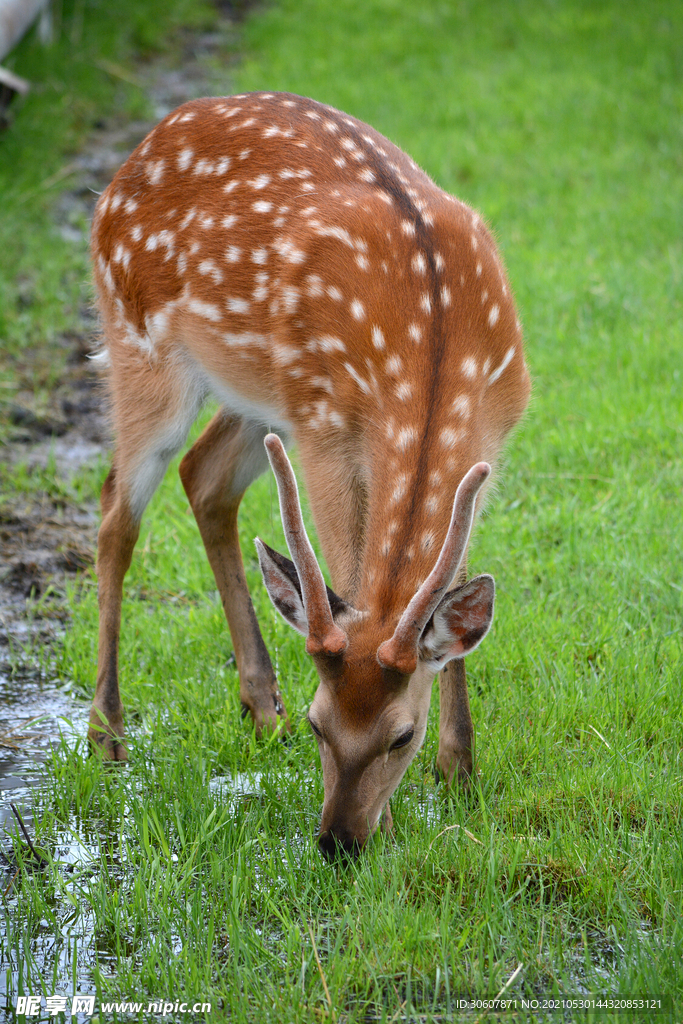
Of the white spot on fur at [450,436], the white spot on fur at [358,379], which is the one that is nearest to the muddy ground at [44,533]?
the white spot on fur at [358,379]

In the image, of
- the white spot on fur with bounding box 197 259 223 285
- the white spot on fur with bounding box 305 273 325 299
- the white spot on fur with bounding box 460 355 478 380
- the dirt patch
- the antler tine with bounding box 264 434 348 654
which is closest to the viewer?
the antler tine with bounding box 264 434 348 654

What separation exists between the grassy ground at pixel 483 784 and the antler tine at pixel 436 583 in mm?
583

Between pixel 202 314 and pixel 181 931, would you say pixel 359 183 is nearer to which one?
pixel 202 314

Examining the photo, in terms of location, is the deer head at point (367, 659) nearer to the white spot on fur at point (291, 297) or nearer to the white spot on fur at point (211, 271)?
the white spot on fur at point (291, 297)

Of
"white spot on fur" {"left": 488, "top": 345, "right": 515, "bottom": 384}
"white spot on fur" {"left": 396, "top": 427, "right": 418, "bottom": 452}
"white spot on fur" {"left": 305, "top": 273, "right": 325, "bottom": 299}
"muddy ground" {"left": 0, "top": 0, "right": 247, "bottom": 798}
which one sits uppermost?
"white spot on fur" {"left": 305, "top": 273, "right": 325, "bottom": 299}

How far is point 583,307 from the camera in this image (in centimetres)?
680

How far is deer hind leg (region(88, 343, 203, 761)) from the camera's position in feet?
12.5

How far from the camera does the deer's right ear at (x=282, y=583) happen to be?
291 centimetres

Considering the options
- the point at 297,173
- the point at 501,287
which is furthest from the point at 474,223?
the point at 297,173

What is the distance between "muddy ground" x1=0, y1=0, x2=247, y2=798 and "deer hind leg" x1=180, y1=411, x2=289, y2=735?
62 cm

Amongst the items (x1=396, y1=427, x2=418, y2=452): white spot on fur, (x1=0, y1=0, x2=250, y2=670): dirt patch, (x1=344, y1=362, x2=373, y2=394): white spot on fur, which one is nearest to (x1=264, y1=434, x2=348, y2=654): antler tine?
(x1=396, y1=427, x2=418, y2=452): white spot on fur

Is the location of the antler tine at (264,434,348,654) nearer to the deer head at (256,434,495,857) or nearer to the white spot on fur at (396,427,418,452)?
the deer head at (256,434,495,857)

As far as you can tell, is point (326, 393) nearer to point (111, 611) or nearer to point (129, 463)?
point (129, 463)

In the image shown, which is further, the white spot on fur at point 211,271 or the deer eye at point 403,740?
the white spot on fur at point 211,271
